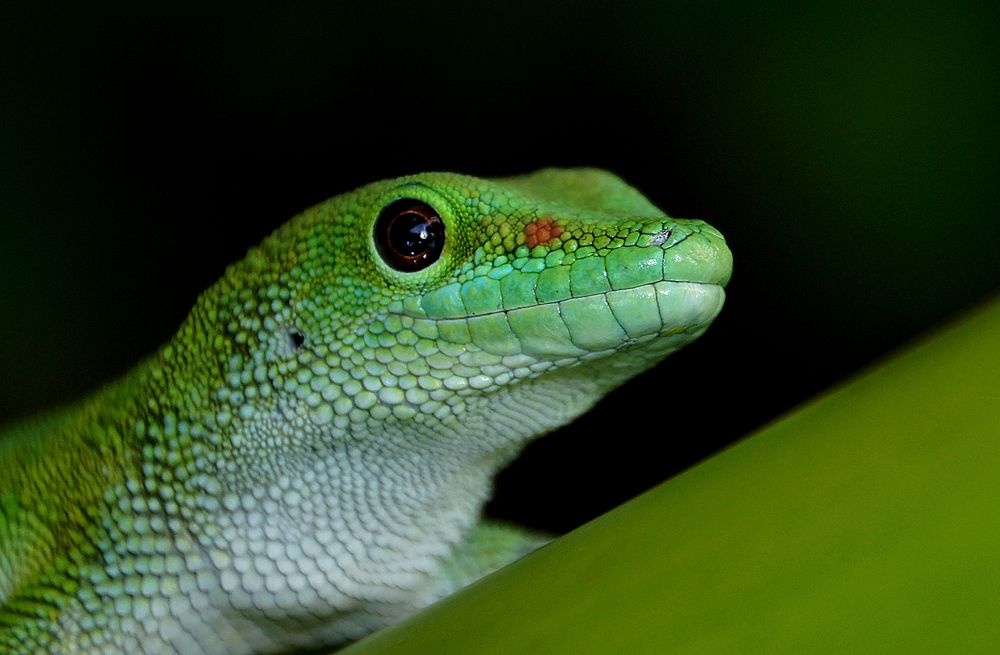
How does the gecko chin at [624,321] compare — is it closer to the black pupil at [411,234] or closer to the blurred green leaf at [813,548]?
the black pupil at [411,234]

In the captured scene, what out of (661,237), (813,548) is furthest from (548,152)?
(813,548)

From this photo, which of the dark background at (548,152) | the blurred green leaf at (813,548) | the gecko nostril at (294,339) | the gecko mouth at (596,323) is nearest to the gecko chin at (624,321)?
the gecko mouth at (596,323)

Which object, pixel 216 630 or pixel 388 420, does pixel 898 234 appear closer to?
pixel 388 420

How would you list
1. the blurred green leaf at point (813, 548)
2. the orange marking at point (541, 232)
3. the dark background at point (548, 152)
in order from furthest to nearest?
1. the dark background at point (548, 152)
2. the orange marking at point (541, 232)
3. the blurred green leaf at point (813, 548)

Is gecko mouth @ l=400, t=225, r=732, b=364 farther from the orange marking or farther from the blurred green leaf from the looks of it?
the blurred green leaf

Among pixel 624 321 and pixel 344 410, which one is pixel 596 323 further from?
pixel 344 410

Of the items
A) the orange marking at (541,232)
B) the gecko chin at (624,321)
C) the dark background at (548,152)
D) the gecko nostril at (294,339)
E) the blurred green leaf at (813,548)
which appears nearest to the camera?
the blurred green leaf at (813,548)

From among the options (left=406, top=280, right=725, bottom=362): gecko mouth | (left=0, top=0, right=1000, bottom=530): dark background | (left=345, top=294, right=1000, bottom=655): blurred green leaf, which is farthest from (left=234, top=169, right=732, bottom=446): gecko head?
(left=0, top=0, right=1000, bottom=530): dark background

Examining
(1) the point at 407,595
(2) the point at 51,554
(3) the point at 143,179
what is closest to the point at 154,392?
(2) the point at 51,554
